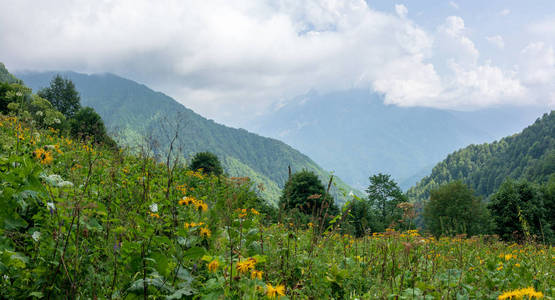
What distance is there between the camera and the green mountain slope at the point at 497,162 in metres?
124

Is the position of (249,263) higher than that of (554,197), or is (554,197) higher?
(554,197)

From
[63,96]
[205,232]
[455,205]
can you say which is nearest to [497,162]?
[455,205]

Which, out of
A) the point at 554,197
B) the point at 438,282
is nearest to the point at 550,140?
the point at 554,197

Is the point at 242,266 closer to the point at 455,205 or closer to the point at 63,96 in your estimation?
the point at 455,205

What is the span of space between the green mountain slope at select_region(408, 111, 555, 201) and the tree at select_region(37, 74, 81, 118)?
116614mm

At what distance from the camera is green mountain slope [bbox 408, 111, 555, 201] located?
124113mm

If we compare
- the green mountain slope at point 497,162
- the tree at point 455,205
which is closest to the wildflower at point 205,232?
the tree at point 455,205

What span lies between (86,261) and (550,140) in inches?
6823

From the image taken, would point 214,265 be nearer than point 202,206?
Yes

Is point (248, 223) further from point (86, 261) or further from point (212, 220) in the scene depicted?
point (86, 261)

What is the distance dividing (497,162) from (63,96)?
16787 cm

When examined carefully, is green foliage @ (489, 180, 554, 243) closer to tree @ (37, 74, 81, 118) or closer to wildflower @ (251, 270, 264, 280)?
wildflower @ (251, 270, 264, 280)

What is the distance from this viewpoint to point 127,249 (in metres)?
1.91

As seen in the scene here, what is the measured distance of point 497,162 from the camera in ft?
454
